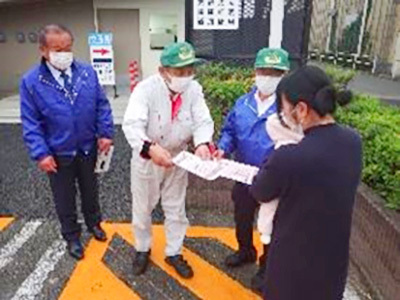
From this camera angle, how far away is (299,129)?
72.2 inches

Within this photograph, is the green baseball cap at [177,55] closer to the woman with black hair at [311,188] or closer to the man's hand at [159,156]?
the man's hand at [159,156]

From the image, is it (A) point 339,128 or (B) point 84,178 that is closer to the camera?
(A) point 339,128

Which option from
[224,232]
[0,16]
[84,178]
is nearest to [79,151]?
[84,178]

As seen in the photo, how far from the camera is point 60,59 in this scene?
10.2ft

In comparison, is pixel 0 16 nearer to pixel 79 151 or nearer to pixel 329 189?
pixel 79 151

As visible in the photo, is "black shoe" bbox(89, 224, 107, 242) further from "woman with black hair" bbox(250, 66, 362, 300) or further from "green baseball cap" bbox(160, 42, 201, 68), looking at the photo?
"woman with black hair" bbox(250, 66, 362, 300)

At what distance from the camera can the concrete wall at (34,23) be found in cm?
1112

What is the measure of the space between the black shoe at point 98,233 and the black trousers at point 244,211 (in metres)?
1.29

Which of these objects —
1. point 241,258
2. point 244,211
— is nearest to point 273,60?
point 244,211

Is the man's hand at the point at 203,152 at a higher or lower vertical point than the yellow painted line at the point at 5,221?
higher

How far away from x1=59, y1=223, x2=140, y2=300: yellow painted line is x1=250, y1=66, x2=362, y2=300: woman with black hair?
157 centimetres

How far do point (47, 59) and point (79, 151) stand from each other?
75 cm

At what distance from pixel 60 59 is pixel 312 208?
219cm

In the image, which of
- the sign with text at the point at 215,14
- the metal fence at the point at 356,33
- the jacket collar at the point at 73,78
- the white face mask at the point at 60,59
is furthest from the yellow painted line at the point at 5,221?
the metal fence at the point at 356,33
